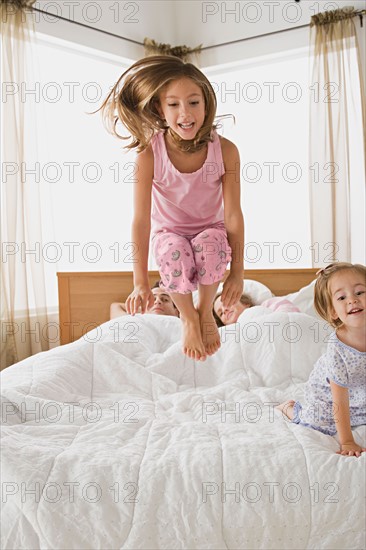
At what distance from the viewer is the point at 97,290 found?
3.61m

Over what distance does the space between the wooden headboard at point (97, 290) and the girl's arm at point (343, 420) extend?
1696 millimetres

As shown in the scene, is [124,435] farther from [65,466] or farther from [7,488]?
[7,488]

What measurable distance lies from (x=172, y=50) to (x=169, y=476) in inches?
135

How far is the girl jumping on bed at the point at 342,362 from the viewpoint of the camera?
188 centimetres

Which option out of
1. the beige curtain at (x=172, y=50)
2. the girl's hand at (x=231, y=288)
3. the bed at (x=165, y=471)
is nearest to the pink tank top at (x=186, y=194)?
the girl's hand at (x=231, y=288)

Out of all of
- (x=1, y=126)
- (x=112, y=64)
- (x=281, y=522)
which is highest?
(x=112, y=64)

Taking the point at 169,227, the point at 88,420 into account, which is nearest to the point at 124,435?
the point at 88,420

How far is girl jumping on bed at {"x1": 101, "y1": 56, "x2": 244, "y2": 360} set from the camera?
134cm

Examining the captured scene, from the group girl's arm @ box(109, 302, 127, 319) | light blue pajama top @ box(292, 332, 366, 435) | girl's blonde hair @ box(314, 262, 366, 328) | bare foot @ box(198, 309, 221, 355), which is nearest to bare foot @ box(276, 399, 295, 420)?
light blue pajama top @ box(292, 332, 366, 435)

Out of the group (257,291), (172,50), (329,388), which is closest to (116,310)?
(257,291)

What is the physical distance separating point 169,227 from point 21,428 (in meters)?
0.82

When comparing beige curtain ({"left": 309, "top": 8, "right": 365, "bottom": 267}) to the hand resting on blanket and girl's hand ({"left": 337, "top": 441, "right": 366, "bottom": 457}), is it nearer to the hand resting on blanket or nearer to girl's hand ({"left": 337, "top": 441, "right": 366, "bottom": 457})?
the hand resting on blanket

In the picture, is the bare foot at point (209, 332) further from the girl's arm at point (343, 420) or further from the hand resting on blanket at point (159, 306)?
the hand resting on blanket at point (159, 306)

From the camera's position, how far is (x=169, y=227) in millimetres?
1562
